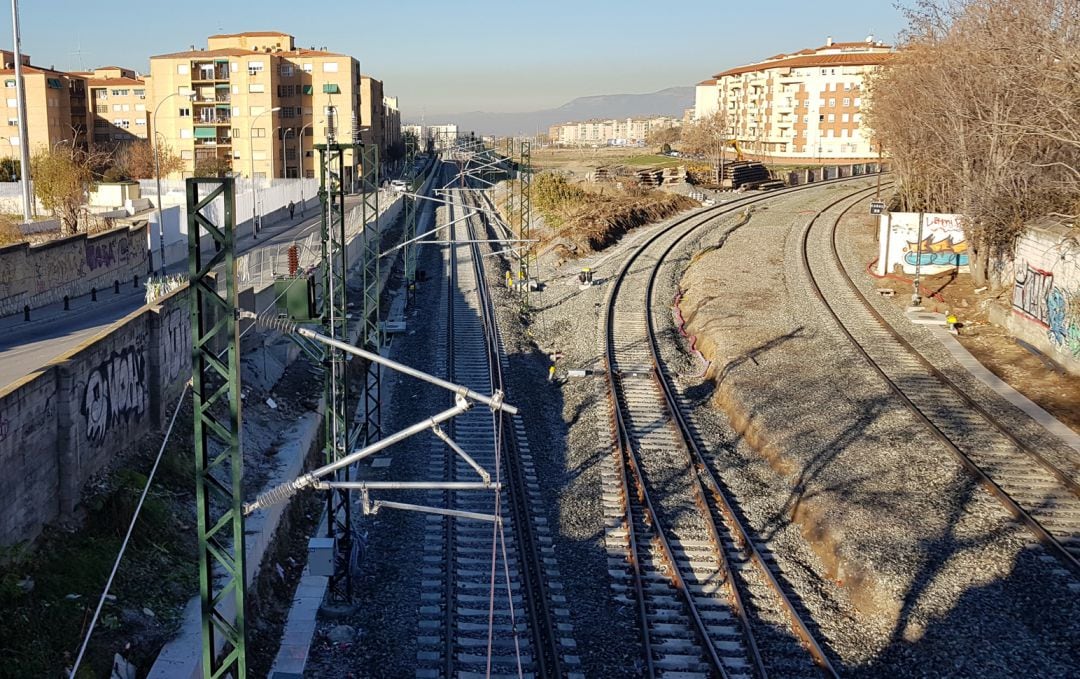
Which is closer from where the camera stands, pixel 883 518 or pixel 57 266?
pixel 883 518

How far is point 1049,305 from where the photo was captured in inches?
945

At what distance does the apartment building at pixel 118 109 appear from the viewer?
9325 cm

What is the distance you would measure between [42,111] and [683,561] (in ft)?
256

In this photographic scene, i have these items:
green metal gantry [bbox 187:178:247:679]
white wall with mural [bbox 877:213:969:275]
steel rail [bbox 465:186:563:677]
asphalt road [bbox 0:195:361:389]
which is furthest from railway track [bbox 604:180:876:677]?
white wall with mural [bbox 877:213:969:275]

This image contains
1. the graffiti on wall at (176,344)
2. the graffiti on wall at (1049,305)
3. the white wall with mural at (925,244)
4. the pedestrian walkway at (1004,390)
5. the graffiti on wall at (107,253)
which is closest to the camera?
→ the graffiti on wall at (176,344)

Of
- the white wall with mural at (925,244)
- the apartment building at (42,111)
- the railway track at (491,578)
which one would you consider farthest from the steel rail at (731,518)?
the apartment building at (42,111)

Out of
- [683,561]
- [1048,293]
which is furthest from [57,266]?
[1048,293]

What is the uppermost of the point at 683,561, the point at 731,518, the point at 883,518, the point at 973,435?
the point at 973,435

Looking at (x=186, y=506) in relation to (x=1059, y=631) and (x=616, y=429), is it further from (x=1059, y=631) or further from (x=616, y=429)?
(x=1059, y=631)

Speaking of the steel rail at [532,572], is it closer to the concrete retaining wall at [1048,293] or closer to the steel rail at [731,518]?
the steel rail at [731,518]

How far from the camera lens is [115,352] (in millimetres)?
13898

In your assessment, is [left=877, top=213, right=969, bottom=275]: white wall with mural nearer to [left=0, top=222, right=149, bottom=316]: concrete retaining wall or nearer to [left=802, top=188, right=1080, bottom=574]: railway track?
[left=802, top=188, right=1080, bottom=574]: railway track

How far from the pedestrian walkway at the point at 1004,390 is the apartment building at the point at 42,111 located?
6779 cm

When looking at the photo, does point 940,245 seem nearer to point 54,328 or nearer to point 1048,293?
point 1048,293
